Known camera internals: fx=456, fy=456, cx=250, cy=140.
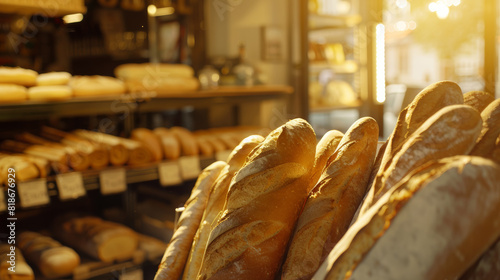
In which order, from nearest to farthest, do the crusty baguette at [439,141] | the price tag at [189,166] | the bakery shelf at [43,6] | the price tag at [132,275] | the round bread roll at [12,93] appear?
the crusty baguette at [439,141] < the round bread roll at [12,93] < the bakery shelf at [43,6] < the price tag at [132,275] < the price tag at [189,166]

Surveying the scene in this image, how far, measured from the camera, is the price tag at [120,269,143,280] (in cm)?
242

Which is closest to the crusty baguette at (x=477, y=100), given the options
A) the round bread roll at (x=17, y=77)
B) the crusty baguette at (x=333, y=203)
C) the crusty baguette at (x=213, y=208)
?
the crusty baguette at (x=333, y=203)

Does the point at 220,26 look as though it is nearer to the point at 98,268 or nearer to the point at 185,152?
the point at 185,152

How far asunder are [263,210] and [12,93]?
171cm

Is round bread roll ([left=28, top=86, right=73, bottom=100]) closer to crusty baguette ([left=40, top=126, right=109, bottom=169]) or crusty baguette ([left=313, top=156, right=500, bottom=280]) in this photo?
crusty baguette ([left=40, top=126, right=109, bottom=169])

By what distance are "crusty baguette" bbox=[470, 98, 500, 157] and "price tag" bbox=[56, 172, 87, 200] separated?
183 centimetres

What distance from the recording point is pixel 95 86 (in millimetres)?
2359

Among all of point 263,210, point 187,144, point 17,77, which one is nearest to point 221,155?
point 187,144

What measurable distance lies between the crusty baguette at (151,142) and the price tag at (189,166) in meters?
0.13

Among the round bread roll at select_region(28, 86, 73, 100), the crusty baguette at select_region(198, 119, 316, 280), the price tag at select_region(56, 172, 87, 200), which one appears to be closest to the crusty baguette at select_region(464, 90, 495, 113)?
the crusty baguette at select_region(198, 119, 316, 280)

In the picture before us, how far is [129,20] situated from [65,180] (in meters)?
1.73

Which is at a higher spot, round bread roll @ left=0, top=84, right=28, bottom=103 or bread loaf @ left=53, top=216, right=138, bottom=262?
round bread roll @ left=0, top=84, right=28, bottom=103

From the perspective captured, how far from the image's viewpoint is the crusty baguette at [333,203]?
0.72m

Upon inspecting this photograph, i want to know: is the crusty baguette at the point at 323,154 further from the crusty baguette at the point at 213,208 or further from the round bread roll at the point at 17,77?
the round bread roll at the point at 17,77
